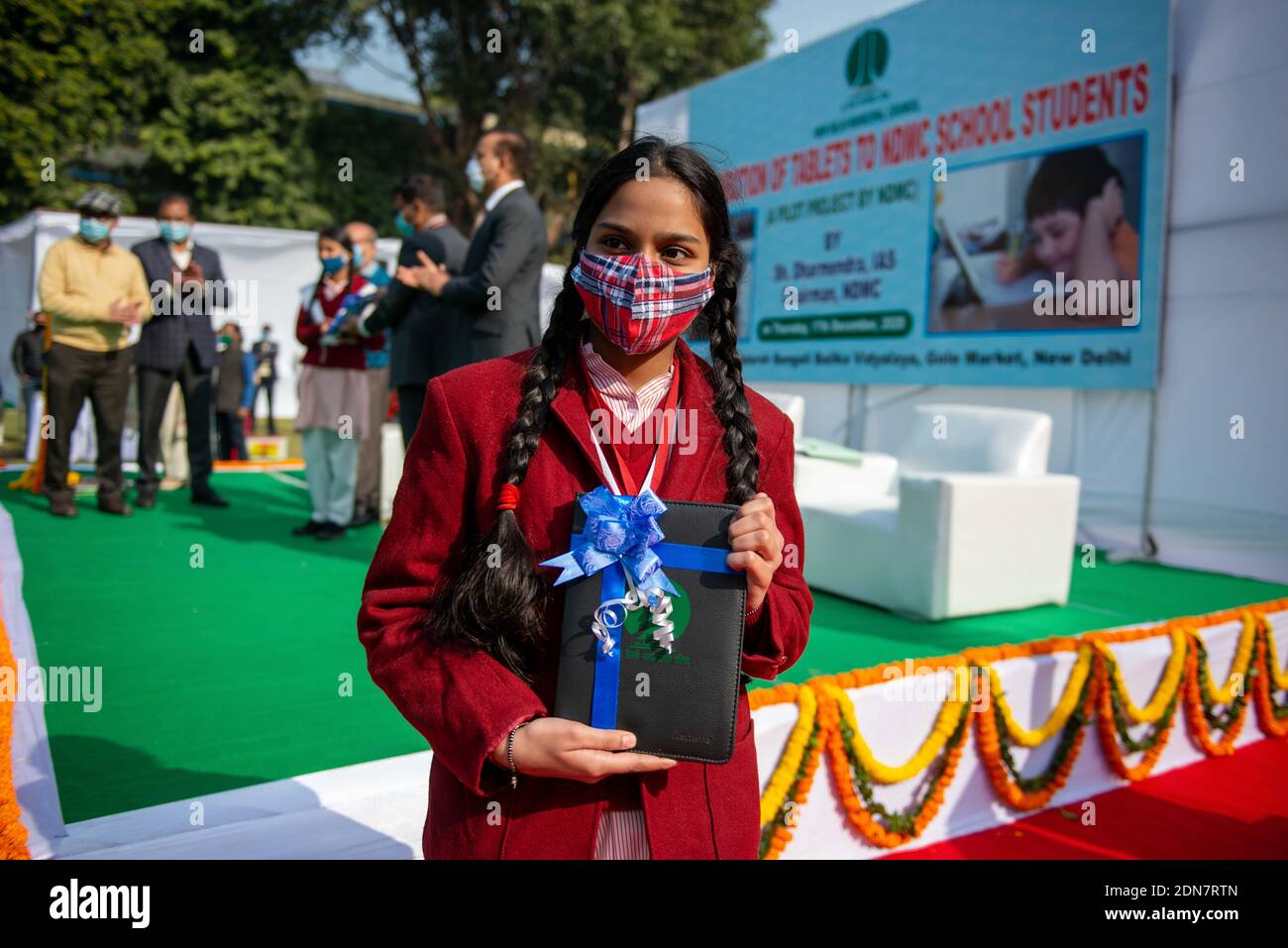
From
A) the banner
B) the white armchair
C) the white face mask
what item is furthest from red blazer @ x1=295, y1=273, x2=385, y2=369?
the white armchair

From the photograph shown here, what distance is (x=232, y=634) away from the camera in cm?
370

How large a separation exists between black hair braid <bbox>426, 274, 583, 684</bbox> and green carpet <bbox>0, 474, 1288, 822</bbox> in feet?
5.12

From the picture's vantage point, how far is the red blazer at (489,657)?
43.1 inches

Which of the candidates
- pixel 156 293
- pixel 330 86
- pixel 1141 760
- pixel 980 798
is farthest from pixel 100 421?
pixel 330 86

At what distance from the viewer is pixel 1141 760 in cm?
337

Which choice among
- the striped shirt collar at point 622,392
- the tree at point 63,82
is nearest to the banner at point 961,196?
the striped shirt collar at point 622,392

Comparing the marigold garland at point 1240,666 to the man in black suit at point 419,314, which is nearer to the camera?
the marigold garland at point 1240,666

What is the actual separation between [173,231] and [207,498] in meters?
1.91

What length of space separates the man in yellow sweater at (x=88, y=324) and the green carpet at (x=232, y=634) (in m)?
0.56

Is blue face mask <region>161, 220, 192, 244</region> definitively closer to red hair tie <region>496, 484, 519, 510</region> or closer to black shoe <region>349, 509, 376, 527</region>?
black shoe <region>349, 509, 376, 527</region>

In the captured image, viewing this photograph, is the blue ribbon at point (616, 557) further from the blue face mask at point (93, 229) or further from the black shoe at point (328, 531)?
the blue face mask at point (93, 229)

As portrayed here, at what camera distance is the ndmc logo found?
8.05 metres

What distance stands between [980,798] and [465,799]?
2.31m

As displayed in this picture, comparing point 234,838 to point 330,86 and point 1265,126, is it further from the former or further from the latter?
point 330,86
